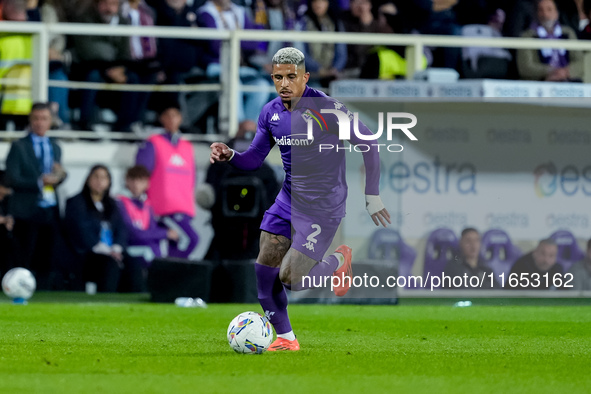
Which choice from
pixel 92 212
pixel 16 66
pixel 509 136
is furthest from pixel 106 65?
pixel 509 136

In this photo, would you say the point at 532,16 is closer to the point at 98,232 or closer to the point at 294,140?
the point at 98,232

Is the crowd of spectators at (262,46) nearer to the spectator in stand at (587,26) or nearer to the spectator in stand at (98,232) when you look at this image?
the spectator in stand at (587,26)

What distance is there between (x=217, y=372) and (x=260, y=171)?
21.6 ft

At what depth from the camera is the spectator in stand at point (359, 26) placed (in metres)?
15.1

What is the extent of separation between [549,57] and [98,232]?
6.45m

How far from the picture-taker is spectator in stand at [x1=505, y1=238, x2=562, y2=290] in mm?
9859

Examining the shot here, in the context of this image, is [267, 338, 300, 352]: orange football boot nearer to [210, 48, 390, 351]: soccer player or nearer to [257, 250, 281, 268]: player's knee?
[210, 48, 390, 351]: soccer player

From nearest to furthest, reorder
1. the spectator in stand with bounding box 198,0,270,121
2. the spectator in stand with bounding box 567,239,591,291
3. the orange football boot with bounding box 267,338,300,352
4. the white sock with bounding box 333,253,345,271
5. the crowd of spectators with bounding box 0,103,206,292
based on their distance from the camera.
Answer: the orange football boot with bounding box 267,338,300,352, the white sock with bounding box 333,253,345,271, the spectator in stand with bounding box 567,239,591,291, the crowd of spectators with bounding box 0,103,206,292, the spectator in stand with bounding box 198,0,270,121

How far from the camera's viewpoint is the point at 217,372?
252 inches

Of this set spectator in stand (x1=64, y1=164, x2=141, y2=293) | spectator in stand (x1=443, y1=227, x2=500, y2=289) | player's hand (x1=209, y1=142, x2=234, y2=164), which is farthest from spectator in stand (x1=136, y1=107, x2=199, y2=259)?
player's hand (x1=209, y1=142, x2=234, y2=164)

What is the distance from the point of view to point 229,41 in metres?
14.2

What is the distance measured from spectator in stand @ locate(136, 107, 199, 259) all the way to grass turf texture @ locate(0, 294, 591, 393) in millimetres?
1724

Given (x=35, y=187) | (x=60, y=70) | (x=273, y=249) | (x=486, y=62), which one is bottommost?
(x=273, y=249)

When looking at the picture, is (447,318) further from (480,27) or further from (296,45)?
(480,27)
